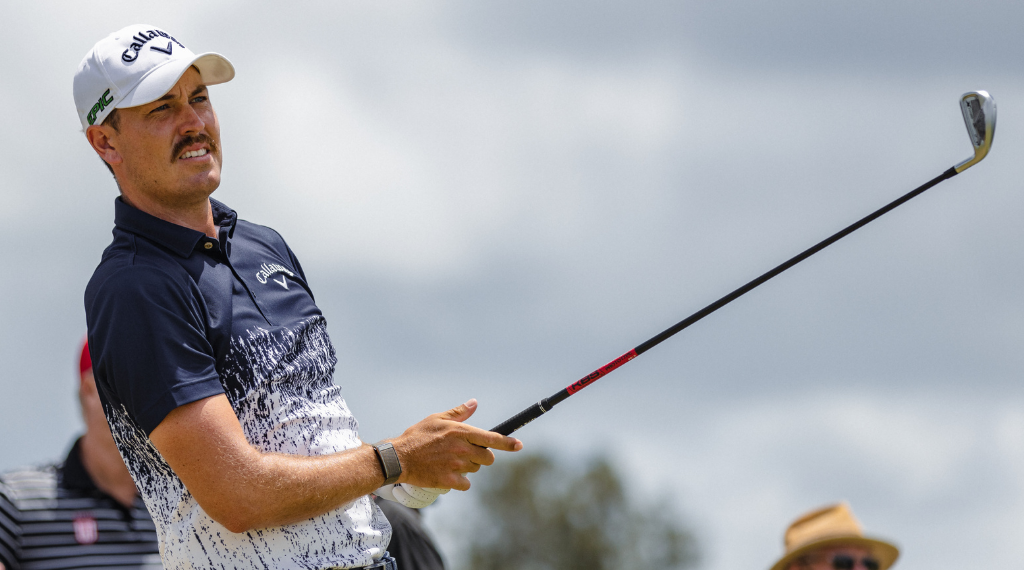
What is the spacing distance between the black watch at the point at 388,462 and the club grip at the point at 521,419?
1.39 ft

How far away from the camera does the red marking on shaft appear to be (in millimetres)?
4055

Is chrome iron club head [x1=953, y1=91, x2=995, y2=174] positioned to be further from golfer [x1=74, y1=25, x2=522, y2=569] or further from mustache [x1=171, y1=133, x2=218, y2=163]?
mustache [x1=171, y1=133, x2=218, y2=163]

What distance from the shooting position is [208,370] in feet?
11.3

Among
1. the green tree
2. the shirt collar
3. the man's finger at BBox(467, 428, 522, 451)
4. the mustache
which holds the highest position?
the mustache

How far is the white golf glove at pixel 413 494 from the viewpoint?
4.05m

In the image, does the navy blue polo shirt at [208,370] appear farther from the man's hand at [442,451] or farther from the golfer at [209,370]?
the man's hand at [442,451]

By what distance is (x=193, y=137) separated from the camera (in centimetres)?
388

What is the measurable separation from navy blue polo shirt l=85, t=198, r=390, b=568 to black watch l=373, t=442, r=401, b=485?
16cm

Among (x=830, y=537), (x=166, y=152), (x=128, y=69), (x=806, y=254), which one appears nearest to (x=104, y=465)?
(x=166, y=152)

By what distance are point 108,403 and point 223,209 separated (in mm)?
793

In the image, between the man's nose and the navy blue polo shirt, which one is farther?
the man's nose

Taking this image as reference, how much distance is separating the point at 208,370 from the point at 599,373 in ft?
4.44

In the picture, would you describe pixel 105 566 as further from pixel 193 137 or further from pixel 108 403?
pixel 193 137

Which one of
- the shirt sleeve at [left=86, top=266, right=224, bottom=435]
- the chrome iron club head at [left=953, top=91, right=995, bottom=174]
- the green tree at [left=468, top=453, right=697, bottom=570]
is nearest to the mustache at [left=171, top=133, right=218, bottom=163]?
the shirt sleeve at [left=86, top=266, right=224, bottom=435]
